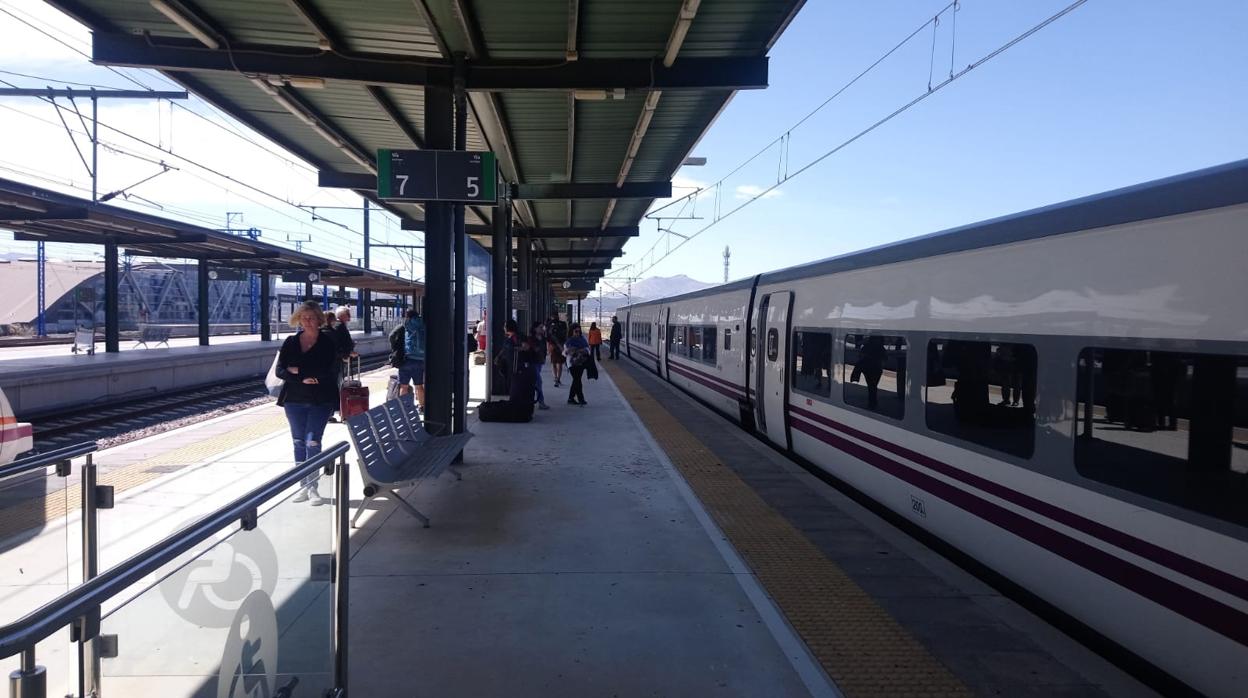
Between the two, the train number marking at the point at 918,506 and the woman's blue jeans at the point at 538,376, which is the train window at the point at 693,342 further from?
the train number marking at the point at 918,506

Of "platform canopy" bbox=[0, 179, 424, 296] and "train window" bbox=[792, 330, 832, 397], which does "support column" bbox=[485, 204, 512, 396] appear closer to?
"train window" bbox=[792, 330, 832, 397]

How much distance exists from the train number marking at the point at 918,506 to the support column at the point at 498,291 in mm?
8725

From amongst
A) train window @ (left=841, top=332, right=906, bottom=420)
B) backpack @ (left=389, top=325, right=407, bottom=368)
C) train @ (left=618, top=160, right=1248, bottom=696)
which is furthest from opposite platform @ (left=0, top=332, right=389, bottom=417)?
train @ (left=618, top=160, right=1248, bottom=696)

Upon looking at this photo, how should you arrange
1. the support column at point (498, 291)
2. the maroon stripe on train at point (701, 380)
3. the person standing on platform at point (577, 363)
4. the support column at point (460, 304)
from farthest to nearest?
the person standing on platform at point (577, 363) → the support column at point (498, 291) → the maroon stripe on train at point (701, 380) → the support column at point (460, 304)

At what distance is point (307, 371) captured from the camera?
21.7ft

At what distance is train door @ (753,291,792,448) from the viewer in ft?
31.7

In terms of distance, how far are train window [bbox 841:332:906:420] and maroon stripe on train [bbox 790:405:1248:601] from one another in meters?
0.43

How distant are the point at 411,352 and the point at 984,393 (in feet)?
25.0

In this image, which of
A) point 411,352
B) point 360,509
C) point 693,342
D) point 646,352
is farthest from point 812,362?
point 646,352

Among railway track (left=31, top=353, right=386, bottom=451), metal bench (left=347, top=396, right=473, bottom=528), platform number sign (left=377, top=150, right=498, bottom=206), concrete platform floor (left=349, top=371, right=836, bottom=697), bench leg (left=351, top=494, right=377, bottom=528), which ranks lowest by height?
railway track (left=31, top=353, right=386, bottom=451)

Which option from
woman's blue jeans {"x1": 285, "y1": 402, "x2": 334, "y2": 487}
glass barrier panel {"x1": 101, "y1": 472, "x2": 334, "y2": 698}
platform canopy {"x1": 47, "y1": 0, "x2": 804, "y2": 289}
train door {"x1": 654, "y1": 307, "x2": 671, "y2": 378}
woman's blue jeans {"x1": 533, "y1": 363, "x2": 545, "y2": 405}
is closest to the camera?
glass barrier panel {"x1": 101, "y1": 472, "x2": 334, "y2": 698}

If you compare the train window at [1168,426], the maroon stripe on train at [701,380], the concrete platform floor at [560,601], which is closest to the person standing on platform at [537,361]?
the maroon stripe on train at [701,380]

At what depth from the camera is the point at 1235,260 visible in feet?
10.9

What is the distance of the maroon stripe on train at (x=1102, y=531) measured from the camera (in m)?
3.27
